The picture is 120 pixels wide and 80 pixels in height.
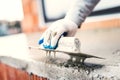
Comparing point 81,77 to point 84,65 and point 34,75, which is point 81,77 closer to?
point 84,65

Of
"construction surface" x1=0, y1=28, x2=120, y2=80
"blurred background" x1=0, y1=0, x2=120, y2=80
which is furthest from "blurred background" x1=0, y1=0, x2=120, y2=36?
"construction surface" x1=0, y1=28, x2=120, y2=80

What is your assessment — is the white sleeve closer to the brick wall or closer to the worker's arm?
the worker's arm

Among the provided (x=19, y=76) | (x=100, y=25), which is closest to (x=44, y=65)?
(x=19, y=76)

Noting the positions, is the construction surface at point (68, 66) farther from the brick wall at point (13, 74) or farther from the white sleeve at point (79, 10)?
the white sleeve at point (79, 10)

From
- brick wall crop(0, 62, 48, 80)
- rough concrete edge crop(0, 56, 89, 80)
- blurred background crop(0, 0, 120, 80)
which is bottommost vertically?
brick wall crop(0, 62, 48, 80)

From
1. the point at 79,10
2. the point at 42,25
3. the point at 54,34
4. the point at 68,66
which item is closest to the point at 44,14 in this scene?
the point at 42,25

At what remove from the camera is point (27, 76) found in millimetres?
812

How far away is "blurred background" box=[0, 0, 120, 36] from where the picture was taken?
72.8 inches

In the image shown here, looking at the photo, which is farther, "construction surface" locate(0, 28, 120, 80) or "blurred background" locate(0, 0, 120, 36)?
"blurred background" locate(0, 0, 120, 36)

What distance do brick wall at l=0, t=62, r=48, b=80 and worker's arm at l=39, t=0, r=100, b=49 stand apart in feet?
0.38

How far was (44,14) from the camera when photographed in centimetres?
258

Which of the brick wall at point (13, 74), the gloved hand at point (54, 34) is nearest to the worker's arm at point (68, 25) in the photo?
the gloved hand at point (54, 34)

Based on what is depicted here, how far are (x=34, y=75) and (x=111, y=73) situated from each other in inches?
13.0

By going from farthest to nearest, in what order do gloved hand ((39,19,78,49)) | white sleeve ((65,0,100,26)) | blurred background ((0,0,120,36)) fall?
1. blurred background ((0,0,120,36))
2. white sleeve ((65,0,100,26))
3. gloved hand ((39,19,78,49))
